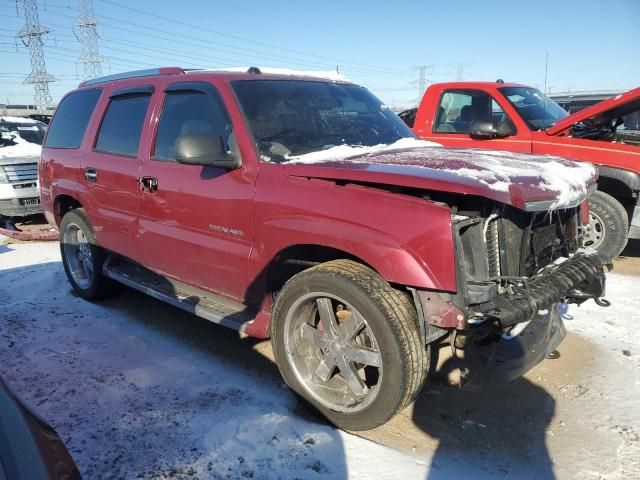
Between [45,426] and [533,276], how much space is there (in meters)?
2.46

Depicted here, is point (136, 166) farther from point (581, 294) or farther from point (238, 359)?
point (581, 294)

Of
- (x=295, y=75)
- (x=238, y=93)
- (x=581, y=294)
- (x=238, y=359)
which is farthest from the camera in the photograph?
(x=295, y=75)

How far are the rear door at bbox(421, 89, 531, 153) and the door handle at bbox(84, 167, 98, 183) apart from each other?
4069 millimetres

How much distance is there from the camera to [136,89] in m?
4.13

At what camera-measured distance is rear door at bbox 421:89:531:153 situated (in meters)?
6.09

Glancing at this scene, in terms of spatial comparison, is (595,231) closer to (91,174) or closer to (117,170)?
(117,170)

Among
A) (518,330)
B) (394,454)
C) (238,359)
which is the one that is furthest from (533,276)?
(238,359)

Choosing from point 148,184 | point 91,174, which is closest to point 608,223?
point 148,184

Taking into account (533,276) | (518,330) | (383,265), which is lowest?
(518,330)

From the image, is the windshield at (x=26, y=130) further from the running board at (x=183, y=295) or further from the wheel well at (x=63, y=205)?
the running board at (x=183, y=295)

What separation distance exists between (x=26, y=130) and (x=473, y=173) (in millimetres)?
10525

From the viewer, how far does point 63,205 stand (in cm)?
520

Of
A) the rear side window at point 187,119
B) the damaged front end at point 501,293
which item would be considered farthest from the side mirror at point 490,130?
the rear side window at point 187,119

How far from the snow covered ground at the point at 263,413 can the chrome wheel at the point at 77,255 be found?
65cm
